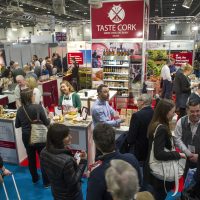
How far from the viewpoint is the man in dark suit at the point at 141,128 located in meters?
2.90

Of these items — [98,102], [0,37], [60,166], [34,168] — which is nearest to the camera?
[60,166]

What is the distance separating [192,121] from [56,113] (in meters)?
2.79

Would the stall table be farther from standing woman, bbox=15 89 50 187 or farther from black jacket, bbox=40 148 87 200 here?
black jacket, bbox=40 148 87 200

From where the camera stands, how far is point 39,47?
1512 cm

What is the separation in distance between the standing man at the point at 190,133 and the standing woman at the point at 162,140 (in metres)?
0.29

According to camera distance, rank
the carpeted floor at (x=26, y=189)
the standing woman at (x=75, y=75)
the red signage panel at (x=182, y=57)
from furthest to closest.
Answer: the red signage panel at (x=182, y=57)
the standing woman at (x=75, y=75)
the carpeted floor at (x=26, y=189)

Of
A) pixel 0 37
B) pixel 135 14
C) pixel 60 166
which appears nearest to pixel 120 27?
pixel 135 14

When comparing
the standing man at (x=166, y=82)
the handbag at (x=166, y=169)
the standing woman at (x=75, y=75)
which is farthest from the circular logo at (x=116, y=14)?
the handbag at (x=166, y=169)

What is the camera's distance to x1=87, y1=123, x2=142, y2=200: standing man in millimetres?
1742

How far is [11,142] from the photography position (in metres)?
4.77

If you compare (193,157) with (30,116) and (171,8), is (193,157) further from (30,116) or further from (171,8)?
(171,8)

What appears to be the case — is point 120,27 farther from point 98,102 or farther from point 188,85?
point 98,102

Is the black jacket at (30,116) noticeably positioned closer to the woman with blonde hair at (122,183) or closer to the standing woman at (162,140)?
the standing woman at (162,140)

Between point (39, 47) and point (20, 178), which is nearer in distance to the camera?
point (20, 178)
